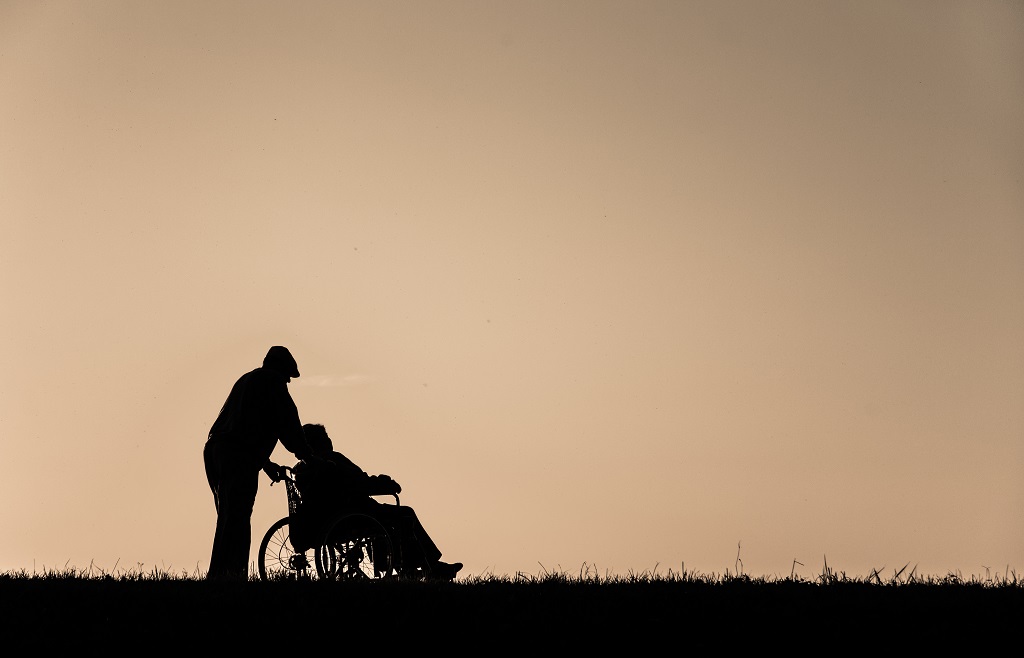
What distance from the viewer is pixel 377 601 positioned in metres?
8.06

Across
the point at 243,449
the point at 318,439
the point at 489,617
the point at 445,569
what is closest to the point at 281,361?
the point at 243,449

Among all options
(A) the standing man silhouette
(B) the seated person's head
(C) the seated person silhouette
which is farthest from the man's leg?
(B) the seated person's head

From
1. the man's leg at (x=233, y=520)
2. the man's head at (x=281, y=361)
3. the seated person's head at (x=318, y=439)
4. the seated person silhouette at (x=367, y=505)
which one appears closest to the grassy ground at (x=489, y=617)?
the man's leg at (x=233, y=520)

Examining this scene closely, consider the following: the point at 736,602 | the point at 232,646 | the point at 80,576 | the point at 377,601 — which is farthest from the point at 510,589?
the point at 80,576

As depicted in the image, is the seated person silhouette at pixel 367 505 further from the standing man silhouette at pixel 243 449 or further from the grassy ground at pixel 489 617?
the grassy ground at pixel 489 617

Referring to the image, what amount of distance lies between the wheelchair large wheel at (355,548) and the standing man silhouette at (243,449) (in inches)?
26.0

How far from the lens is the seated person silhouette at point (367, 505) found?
1130 centimetres

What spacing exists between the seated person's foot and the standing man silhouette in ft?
5.06

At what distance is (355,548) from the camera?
11336 millimetres

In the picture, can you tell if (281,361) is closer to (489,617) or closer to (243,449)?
(243,449)

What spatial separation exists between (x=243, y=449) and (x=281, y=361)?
90cm

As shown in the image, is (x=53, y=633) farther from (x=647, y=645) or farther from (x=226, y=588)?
(x=647, y=645)

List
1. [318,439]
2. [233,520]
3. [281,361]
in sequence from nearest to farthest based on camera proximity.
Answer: [233,520] < [281,361] < [318,439]

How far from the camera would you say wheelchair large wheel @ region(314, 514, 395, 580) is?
1111 cm
